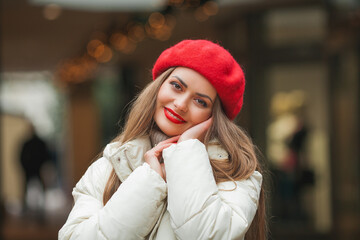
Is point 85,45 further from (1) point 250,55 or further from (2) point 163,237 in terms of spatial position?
(2) point 163,237

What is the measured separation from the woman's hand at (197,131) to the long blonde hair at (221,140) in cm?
2

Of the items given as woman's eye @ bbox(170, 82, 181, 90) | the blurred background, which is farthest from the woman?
the blurred background

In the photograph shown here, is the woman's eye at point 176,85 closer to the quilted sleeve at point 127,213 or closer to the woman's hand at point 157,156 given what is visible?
the woman's hand at point 157,156

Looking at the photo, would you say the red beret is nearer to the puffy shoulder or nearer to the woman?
the woman

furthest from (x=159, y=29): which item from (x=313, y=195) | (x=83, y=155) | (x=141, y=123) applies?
(x=83, y=155)

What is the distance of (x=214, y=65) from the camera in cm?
221

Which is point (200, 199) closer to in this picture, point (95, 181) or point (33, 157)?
point (95, 181)

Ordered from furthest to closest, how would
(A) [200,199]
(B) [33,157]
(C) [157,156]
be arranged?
(B) [33,157] → (C) [157,156] → (A) [200,199]

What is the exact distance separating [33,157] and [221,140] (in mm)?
9621

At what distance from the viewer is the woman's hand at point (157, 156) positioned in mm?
2125

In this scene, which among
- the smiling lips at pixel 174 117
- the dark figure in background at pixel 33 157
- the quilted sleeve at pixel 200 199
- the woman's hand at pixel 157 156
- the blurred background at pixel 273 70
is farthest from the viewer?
the dark figure in background at pixel 33 157

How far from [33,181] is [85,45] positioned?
2.95m

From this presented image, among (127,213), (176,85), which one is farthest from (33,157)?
(127,213)

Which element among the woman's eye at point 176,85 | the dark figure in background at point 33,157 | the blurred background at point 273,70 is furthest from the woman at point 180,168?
the dark figure in background at point 33,157
